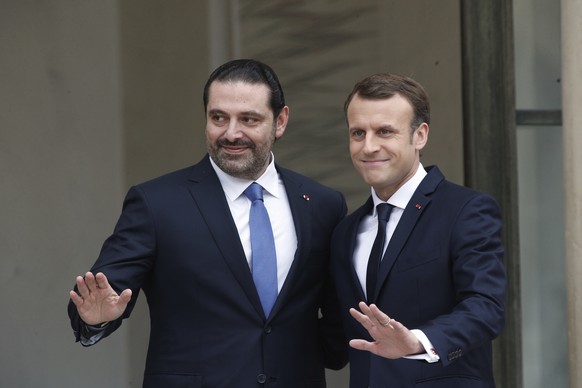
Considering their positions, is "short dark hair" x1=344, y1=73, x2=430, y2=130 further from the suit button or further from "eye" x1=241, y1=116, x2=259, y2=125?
the suit button

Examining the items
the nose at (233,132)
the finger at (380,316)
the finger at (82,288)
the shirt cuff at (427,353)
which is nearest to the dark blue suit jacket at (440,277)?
the shirt cuff at (427,353)

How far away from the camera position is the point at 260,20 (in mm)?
5770

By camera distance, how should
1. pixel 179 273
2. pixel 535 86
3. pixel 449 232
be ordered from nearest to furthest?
pixel 449 232, pixel 179 273, pixel 535 86

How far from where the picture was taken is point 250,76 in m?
3.73

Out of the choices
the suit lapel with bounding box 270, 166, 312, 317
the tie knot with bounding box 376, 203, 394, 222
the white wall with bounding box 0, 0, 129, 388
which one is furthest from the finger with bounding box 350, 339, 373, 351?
the white wall with bounding box 0, 0, 129, 388

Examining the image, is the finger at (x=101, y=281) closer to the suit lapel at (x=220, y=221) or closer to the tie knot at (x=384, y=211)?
the suit lapel at (x=220, y=221)

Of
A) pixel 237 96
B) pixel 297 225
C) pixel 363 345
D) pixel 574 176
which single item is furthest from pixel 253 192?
pixel 574 176

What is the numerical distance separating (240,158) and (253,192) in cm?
13

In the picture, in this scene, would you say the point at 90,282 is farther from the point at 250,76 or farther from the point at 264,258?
the point at 250,76

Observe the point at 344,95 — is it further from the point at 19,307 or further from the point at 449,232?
the point at 449,232

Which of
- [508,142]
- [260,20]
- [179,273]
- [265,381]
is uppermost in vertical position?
[260,20]

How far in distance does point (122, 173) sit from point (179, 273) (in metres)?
2.38

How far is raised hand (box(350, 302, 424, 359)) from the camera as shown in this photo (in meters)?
2.99

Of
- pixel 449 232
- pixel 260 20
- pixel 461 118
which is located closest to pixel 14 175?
pixel 260 20
